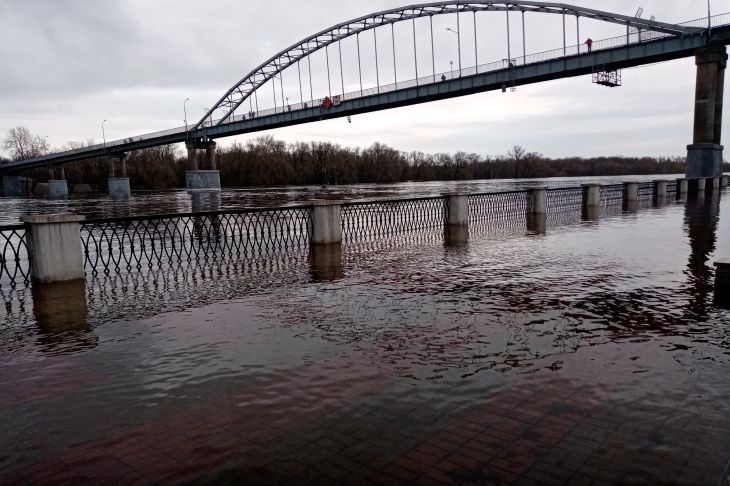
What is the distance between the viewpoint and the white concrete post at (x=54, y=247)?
920 centimetres

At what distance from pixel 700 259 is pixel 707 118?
35037 millimetres

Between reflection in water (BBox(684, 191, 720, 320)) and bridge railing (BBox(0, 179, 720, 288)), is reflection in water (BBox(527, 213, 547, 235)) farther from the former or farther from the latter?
reflection in water (BBox(684, 191, 720, 320))

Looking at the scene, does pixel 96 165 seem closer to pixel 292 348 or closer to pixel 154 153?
pixel 154 153

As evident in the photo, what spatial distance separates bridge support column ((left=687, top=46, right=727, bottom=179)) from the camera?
3897 cm

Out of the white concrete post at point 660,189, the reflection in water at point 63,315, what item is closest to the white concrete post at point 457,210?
the reflection in water at point 63,315

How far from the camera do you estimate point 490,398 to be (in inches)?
165

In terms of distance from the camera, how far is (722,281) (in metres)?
7.21

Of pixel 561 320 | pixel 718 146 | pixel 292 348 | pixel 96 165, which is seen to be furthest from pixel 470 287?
pixel 96 165

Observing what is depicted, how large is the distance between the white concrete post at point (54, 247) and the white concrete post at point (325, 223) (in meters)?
5.73

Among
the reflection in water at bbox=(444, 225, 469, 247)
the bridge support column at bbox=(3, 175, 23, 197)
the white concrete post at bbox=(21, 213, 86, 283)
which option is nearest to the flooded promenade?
the white concrete post at bbox=(21, 213, 86, 283)

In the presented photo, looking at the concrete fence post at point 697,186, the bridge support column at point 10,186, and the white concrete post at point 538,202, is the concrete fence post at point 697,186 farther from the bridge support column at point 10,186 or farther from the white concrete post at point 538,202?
the bridge support column at point 10,186

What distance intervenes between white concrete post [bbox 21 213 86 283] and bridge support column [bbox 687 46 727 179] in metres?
42.3

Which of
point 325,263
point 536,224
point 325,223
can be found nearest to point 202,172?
point 536,224

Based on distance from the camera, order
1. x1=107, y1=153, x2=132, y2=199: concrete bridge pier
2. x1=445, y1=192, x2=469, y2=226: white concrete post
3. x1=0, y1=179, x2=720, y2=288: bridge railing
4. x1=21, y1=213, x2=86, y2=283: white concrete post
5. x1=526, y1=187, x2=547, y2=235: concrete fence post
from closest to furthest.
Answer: x1=21, y1=213, x2=86, y2=283: white concrete post
x1=0, y1=179, x2=720, y2=288: bridge railing
x1=445, y1=192, x2=469, y2=226: white concrete post
x1=526, y1=187, x2=547, y2=235: concrete fence post
x1=107, y1=153, x2=132, y2=199: concrete bridge pier
